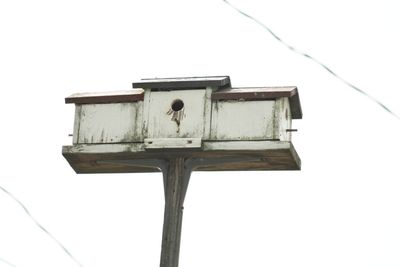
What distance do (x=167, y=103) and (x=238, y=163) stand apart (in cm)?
85

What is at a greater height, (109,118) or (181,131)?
(109,118)

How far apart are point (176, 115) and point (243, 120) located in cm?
63

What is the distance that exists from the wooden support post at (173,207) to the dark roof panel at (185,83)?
0.67 meters

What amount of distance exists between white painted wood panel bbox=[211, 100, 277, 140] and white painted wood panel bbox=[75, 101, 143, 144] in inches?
29.1

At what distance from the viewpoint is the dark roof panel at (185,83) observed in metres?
14.0

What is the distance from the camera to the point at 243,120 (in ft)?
45.2

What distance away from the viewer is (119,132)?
46.3 feet

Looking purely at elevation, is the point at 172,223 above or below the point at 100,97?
below

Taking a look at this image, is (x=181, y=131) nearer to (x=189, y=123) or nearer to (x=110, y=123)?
(x=189, y=123)

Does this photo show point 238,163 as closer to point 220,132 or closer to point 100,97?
point 220,132

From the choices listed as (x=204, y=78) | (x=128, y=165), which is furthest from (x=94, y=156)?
(x=204, y=78)

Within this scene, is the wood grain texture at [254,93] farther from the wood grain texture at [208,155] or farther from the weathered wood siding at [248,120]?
the wood grain texture at [208,155]

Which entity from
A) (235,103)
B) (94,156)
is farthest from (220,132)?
(94,156)

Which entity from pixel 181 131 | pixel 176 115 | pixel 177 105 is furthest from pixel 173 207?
pixel 177 105
